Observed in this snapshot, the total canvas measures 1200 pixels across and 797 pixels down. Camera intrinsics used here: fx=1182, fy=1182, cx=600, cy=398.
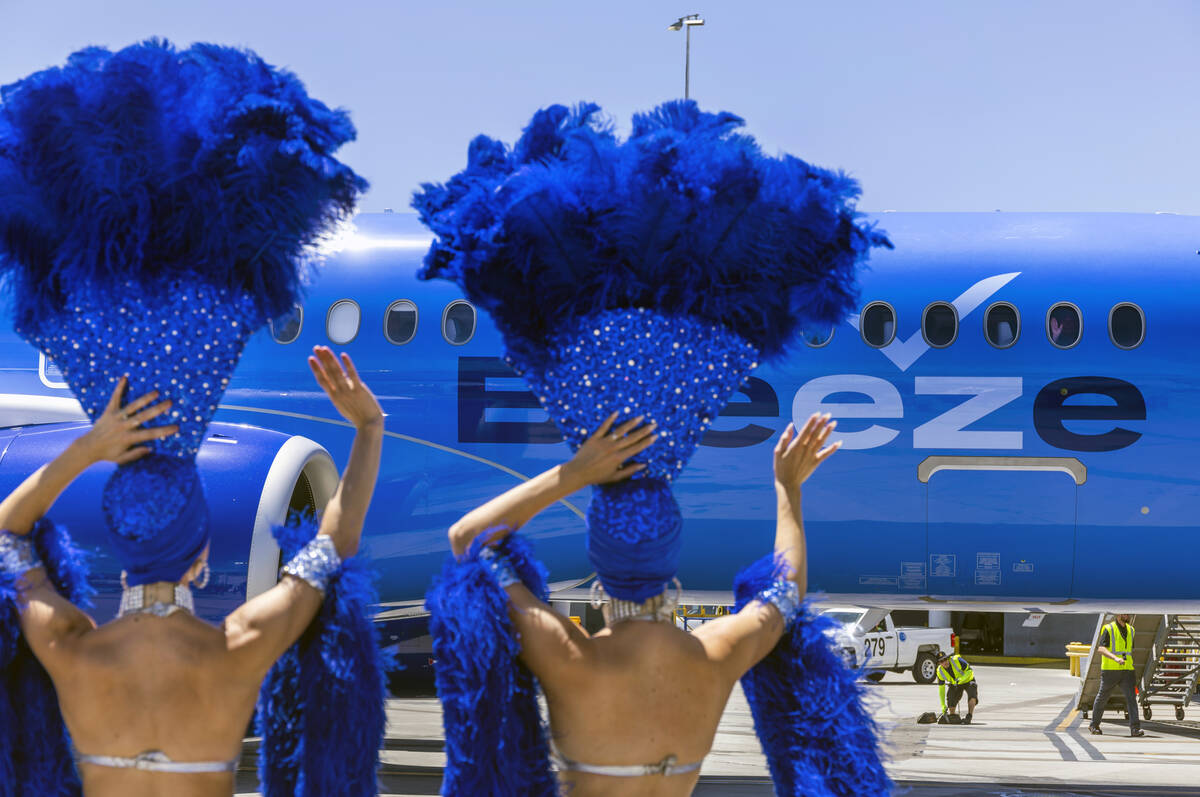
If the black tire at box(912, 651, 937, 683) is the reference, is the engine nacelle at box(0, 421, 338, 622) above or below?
above

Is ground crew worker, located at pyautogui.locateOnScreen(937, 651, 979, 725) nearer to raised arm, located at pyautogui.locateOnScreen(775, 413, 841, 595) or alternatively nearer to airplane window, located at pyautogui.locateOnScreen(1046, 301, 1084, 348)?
airplane window, located at pyautogui.locateOnScreen(1046, 301, 1084, 348)

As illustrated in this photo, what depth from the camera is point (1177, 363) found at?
27.0 ft

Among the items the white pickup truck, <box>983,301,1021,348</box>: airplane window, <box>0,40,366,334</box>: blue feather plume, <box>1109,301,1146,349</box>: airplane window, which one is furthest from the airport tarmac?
<box>0,40,366,334</box>: blue feather plume

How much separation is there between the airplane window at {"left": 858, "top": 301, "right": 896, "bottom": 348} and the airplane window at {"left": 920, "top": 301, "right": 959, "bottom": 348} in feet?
0.71

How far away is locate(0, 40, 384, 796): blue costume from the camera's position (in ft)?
9.59

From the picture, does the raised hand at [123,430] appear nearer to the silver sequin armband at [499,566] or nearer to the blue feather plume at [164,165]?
the blue feather plume at [164,165]

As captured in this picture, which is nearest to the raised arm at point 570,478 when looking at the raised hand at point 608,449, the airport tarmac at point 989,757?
the raised hand at point 608,449

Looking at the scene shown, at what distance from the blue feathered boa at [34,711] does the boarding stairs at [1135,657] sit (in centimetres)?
1429

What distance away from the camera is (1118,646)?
13.3 metres

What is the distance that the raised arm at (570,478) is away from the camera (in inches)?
118

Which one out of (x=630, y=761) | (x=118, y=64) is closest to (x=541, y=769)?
(x=630, y=761)

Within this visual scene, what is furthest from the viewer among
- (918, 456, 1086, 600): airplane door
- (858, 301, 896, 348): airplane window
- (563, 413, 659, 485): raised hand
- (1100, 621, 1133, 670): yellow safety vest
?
(1100, 621, 1133, 670): yellow safety vest

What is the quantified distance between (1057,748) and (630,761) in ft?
35.4

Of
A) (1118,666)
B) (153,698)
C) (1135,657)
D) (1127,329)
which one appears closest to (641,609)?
(153,698)
